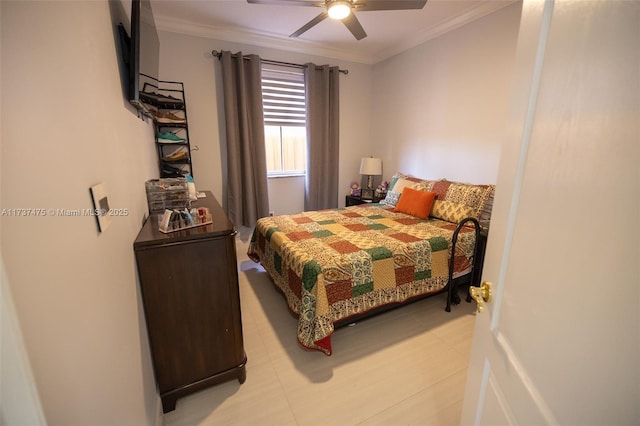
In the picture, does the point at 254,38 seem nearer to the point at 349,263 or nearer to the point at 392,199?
the point at 392,199

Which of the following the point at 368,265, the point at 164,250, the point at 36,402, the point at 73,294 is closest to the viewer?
the point at 36,402

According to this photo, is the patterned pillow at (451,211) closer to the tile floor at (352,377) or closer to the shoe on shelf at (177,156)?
the tile floor at (352,377)

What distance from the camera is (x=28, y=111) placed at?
0.52 m

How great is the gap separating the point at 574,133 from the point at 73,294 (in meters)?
1.11

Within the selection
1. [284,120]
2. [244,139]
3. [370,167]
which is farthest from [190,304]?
[370,167]

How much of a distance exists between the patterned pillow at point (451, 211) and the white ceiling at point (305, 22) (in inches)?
75.6

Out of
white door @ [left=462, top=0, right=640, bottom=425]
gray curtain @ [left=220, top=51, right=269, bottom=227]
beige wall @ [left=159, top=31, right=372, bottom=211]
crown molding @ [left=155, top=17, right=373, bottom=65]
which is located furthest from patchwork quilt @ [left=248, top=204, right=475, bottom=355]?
crown molding @ [left=155, top=17, right=373, bottom=65]

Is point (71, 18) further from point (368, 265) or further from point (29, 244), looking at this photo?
point (368, 265)

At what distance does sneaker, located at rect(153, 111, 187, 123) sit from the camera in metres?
2.79

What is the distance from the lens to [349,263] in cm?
185

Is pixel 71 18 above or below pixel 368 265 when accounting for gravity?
above

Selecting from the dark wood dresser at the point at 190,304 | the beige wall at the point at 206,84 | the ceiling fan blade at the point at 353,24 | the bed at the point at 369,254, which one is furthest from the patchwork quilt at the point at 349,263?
the ceiling fan blade at the point at 353,24

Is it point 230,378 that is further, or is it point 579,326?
point 230,378

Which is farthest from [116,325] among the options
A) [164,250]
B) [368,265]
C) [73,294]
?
[368,265]
